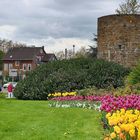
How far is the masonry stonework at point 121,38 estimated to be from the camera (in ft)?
123

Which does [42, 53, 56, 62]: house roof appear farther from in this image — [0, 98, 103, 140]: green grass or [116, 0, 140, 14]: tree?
[0, 98, 103, 140]: green grass

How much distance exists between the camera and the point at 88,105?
19.7 meters

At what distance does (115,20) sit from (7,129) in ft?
84.4

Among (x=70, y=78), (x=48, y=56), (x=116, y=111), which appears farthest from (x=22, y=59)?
(x=116, y=111)

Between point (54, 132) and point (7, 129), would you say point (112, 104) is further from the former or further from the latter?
point (7, 129)

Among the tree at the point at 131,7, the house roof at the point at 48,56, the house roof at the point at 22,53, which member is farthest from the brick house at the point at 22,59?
the tree at the point at 131,7

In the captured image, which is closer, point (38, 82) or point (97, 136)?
point (97, 136)

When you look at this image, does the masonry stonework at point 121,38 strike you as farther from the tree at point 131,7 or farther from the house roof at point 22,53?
the house roof at point 22,53

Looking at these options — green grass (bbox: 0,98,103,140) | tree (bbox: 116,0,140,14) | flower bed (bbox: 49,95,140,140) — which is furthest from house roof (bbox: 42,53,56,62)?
green grass (bbox: 0,98,103,140)

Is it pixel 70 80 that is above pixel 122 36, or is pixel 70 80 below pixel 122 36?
below

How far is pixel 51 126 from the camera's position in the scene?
13.4 meters

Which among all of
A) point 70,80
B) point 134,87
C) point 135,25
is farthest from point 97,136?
point 135,25

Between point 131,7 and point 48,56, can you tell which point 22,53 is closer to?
point 48,56

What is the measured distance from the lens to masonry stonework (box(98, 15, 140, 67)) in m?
37.4
